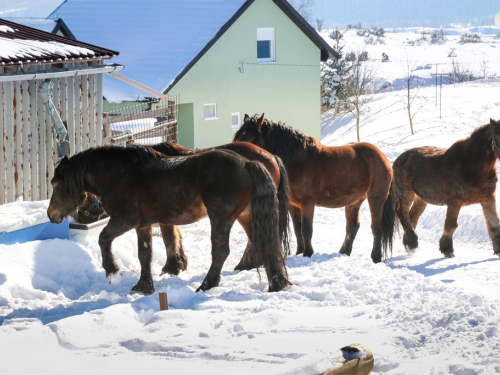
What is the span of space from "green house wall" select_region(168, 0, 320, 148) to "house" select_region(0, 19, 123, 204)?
14142mm

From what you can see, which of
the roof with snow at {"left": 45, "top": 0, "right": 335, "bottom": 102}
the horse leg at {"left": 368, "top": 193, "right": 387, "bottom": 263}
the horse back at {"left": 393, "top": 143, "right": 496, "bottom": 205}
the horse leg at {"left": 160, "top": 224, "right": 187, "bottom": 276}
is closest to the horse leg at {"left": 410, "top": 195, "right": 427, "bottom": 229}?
the horse back at {"left": 393, "top": 143, "right": 496, "bottom": 205}

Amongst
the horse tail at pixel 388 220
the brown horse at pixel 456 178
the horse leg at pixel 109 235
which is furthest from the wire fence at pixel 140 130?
the brown horse at pixel 456 178

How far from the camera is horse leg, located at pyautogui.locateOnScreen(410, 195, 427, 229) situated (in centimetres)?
1381

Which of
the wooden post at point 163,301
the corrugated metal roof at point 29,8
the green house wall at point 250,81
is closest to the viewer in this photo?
the wooden post at point 163,301

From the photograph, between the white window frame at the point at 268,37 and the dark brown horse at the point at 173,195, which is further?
the white window frame at the point at 268,37

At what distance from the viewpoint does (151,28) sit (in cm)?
2795

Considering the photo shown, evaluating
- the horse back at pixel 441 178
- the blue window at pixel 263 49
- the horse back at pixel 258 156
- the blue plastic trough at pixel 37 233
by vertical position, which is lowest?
the blue plastic trough at pixel 37 233

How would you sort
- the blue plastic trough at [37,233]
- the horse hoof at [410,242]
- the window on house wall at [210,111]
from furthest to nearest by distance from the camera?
1. the window on house wall at [210,111]
2. the horse hoof at [410,242]
3. the blue plastic trough at [37,233]

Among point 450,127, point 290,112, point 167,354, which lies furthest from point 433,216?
point 450,127

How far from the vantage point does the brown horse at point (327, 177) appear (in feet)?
37.2

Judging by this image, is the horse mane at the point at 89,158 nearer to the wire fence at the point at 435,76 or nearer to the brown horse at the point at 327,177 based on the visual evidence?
the brown horse at the point at 327,177

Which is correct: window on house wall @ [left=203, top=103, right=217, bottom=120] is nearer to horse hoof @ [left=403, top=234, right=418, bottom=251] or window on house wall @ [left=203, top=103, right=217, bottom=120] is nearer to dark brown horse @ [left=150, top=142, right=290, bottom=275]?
horse hoof @ [left=403, top=234, right=418, bottom=251]

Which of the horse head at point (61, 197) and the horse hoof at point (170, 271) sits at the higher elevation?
the horse head at point (61, 197)

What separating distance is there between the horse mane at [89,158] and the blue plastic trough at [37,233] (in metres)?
1.14
